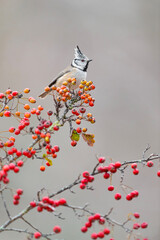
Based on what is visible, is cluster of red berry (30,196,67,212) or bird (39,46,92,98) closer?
cluster of red berry (30,196,67,212)

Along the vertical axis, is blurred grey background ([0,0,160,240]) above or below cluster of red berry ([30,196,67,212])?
above

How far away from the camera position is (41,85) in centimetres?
545

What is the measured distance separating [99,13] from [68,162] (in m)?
3.07

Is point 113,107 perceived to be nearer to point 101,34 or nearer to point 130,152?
point 130,152

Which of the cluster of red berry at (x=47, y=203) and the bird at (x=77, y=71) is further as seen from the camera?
the bird at (x=77, y=71)

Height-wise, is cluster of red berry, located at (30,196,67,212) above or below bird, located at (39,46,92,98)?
below

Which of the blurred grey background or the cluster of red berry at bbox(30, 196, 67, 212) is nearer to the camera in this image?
the cluster of red berry at bbox(30, 196, 67, 212)

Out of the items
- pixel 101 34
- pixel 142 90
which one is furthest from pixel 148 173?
pixel 101 34

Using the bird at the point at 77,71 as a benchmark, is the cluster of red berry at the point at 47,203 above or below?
below

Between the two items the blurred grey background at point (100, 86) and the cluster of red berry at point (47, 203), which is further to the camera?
the blurred grey background at point (100, 86)

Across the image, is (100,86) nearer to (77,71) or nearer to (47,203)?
(77,71)

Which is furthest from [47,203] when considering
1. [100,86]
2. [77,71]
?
[100,86]

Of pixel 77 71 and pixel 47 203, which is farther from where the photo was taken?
pixel 77 71

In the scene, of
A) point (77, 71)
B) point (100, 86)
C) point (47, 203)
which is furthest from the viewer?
point (100, 86)
